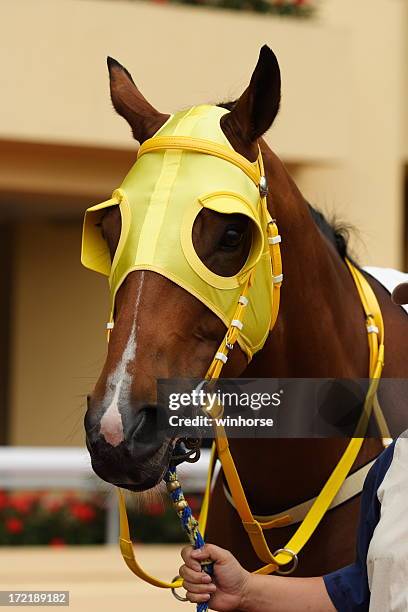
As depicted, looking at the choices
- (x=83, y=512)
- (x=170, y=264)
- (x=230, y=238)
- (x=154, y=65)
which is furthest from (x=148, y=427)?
(x=154, y=65)

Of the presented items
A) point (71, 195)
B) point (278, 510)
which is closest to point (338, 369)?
point (278, 510)

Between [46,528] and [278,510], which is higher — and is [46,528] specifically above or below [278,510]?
below

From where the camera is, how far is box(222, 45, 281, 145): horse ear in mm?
2643

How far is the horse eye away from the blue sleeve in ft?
1.77

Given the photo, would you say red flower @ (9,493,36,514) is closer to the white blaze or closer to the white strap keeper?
the white strap keeper

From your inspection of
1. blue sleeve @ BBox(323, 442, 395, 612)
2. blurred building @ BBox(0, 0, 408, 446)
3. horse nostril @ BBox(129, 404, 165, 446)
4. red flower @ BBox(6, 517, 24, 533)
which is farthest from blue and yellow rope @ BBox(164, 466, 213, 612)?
red flower @ BBox(6, 517, 24, 533)

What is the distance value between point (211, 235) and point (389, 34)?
655 centimetres

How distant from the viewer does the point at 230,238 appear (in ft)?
8.41

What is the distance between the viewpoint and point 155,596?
4.96 m

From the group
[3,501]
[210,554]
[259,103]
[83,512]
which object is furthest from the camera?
[3,501]

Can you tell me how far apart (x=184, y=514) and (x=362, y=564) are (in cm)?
37

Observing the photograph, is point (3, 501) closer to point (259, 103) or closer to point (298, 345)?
point (298, 345)

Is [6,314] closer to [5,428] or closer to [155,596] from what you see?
[5,428]

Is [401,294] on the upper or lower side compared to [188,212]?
lower
